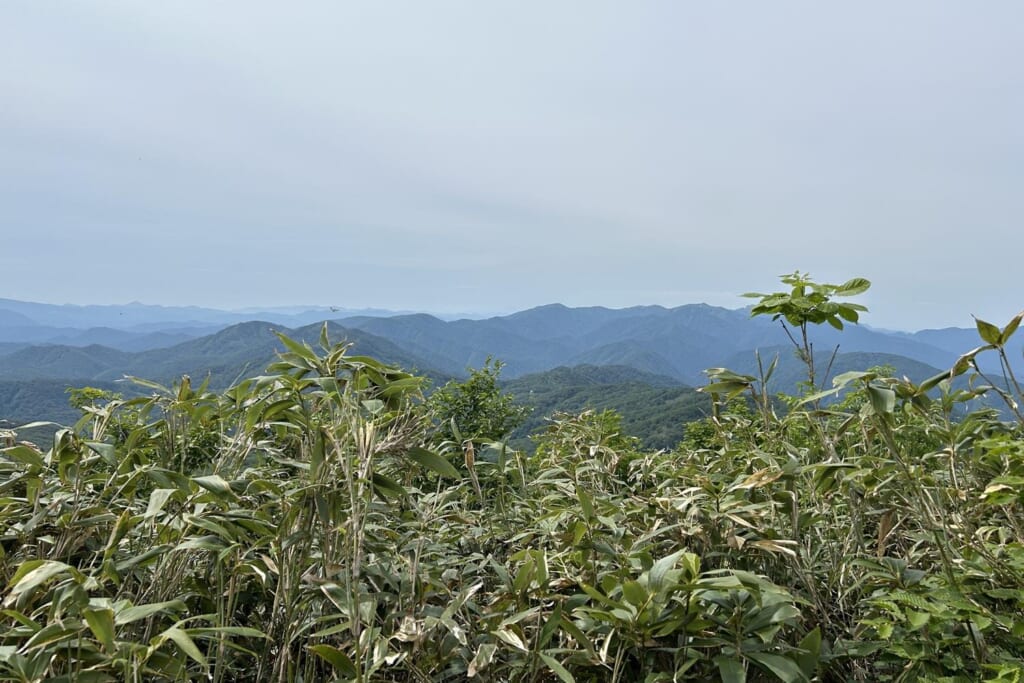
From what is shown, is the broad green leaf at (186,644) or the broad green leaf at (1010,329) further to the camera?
the broad green leaf at (1010,329)

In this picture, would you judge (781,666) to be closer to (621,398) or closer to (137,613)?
(137,613)

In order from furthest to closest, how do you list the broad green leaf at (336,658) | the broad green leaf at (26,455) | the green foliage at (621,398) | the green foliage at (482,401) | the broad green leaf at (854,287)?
1. the green foliage at (621,398)
2. the green foliage at (482,401)
3. the broad green leaf at (854,287)
4. the broad green leaf at (26,455)
5. the broad green leaf at (336,658)

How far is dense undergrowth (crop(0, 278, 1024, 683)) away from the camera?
0.90 meters

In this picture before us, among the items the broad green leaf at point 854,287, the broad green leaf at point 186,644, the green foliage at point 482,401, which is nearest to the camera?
the broad green leaf at point 186,644

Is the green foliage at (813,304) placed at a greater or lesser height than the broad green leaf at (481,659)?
greater

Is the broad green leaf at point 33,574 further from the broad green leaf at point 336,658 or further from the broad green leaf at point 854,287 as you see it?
the broad green leaf at point 854,287

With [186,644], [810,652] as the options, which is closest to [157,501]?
[186,644]

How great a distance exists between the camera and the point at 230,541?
3.02 feet

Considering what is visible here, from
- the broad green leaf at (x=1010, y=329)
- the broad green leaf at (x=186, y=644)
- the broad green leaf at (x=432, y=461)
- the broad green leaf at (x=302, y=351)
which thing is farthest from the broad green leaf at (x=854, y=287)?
the broad green leaf at (x=186, y=644)

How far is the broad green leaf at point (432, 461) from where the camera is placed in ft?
3.30

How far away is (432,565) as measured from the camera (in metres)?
1.18

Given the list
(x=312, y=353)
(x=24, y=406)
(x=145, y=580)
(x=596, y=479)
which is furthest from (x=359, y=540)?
(x=24, y=406)

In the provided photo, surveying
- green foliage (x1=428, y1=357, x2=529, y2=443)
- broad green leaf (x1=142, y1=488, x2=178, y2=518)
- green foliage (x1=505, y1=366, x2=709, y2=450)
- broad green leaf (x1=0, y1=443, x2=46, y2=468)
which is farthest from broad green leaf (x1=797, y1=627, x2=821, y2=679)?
green foliage (x1=505, y1=366, x2=709, y2=450)

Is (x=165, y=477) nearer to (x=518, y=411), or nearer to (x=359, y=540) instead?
(x=359, y=540)
